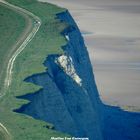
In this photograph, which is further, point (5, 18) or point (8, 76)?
point (5, 18)

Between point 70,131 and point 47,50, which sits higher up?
point 47,50

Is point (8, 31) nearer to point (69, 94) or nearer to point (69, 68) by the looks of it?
point (69, 68)

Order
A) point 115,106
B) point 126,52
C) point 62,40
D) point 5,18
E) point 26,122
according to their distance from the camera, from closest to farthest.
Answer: point 26,122
point 62,40
point 5,18
point 115,106
point 126,52

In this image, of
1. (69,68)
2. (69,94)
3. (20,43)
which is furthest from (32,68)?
(20,43)

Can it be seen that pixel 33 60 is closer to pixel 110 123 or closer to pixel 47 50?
pixel 47 50

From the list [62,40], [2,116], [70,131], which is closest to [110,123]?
[62,40]

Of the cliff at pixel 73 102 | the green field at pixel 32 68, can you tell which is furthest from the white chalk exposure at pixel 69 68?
the green field at pixel 32 68
